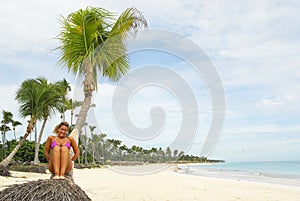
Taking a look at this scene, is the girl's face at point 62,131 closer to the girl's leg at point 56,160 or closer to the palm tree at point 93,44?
the girl's leg at point 56,160

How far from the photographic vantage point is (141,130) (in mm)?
10086

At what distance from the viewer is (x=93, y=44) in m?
8.25

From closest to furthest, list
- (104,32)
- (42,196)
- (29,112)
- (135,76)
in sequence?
(42,196) < (104,32) < (135,76) < (29,112)

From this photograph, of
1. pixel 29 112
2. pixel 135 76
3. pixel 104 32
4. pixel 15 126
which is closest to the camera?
pixel 104 32

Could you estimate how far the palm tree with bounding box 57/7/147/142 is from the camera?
816 cm

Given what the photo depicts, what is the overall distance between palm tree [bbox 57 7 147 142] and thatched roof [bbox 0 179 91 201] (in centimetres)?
277

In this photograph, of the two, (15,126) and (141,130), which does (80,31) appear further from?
(15,126)

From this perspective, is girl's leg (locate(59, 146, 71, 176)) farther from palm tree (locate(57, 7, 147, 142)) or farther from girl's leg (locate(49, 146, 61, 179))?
palm tree (locate(57, 7, 147, 142))

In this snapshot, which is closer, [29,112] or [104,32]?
[104,32]

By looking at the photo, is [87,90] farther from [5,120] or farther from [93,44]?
[5,120]

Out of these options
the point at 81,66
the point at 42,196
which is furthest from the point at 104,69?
the point at 42,196

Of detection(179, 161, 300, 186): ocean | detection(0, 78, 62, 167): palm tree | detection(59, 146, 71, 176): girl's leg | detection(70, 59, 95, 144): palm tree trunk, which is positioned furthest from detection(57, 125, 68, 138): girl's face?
detection(179, 161, 300, 186): ocean

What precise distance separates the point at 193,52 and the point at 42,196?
5.86m

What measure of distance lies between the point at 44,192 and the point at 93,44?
13.9ft
